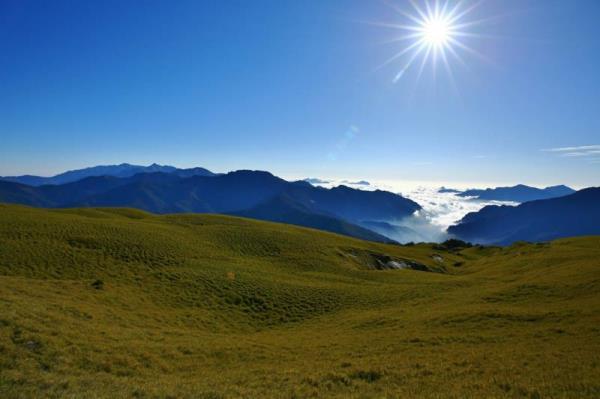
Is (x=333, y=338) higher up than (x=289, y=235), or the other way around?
(x=289, y=235)

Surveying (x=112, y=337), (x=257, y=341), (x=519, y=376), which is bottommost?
(x=257, y=341)

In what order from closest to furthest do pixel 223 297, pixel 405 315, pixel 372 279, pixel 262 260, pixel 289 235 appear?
1. pixel 405 315
2. pixel 223 297
3. pixel 372 279
4. pixel 262 260
5. pixel 289 235

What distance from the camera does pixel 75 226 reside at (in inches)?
2025

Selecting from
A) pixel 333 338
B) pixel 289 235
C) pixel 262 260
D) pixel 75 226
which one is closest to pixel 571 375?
pixel 333 338

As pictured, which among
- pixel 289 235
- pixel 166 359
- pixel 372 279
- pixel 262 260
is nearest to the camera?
pixel 166 359

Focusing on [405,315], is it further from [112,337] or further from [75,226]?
[75,226]

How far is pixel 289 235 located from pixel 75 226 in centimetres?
3894

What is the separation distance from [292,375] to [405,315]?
56.9 ft

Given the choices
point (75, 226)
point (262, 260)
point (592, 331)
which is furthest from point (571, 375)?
point (75, 226)

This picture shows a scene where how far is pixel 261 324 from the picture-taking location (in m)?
31.9

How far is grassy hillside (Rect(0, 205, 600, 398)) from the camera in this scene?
49.6ft

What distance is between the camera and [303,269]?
52.1m

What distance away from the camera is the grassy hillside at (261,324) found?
596 inches

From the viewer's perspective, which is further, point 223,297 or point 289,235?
point 289,235
